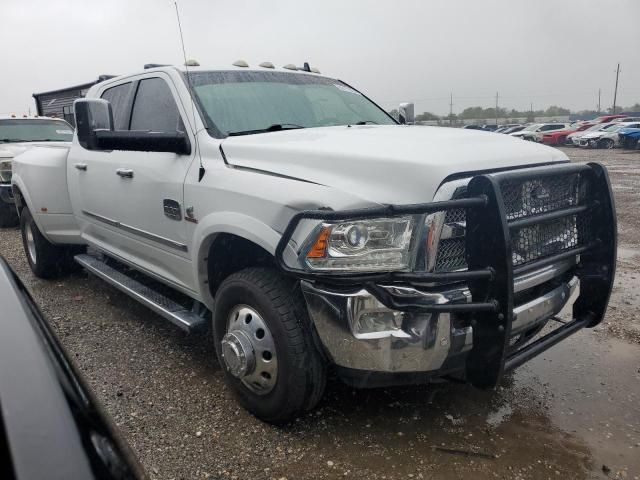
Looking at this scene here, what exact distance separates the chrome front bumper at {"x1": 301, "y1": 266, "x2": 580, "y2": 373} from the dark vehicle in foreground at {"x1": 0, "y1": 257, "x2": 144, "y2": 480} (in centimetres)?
118

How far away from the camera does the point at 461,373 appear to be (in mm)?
2570

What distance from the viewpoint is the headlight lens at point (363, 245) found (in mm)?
2303

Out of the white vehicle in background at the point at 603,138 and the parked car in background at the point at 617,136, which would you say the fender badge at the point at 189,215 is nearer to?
the parked car in background at the point at 617,136

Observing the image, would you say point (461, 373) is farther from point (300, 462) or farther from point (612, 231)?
point (612, 231)

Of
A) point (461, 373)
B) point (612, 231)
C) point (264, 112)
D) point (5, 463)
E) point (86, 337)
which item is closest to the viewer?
point (5, 463)

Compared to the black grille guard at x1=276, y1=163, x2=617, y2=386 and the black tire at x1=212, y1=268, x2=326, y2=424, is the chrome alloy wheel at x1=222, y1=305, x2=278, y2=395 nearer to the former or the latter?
the black tire at x1=212, y1=268, x2=326, y2=424

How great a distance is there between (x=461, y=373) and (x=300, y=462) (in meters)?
0.87

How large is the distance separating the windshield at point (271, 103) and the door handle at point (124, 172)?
75cm

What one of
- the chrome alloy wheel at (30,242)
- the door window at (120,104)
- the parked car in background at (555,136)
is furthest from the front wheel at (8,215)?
the parked car in background at (555,136)

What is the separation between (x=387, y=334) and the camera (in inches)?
90.4

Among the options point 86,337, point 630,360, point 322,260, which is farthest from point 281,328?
point 630,360

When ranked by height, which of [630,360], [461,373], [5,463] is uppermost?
[5,463]

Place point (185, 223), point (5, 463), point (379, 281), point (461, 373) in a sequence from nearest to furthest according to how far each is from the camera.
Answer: point (5, 463), point (379, 281), point (461, 373), point (185, 223)

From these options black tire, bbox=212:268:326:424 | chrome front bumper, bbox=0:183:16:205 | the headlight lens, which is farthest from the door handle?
chrome front bumper, bbox=0:183:16:205
